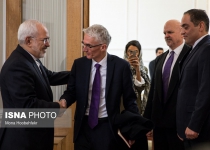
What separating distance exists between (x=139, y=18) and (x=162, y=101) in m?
5.26

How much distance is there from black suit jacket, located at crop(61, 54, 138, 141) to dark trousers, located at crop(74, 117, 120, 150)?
52 mm

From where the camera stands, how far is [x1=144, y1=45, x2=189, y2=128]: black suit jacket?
2.91 metres

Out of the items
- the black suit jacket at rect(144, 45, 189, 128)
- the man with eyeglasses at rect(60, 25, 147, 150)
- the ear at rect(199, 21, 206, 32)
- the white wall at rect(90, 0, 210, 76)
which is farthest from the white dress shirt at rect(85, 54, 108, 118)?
the white wall at rect(90, 0, 210, 76)

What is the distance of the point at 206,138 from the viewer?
8.01ft

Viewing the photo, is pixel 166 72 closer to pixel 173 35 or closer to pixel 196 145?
pixel 173 35

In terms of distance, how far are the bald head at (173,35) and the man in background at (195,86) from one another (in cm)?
34

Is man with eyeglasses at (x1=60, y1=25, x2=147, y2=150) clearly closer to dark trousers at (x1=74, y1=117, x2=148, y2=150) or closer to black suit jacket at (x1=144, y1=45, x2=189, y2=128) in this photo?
dark trousers at (x1=74, y1=117, x2=148, y2=150)

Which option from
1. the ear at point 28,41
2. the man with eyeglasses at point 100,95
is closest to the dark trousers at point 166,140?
the man with eyeglasses at point 100,95

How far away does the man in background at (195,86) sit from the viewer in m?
2.38

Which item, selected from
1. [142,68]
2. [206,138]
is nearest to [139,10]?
[142,68]

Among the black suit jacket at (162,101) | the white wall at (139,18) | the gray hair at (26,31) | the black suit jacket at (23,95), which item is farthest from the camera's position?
the white wall at (139,18)

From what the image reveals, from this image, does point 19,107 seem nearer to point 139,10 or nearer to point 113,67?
point 113,67

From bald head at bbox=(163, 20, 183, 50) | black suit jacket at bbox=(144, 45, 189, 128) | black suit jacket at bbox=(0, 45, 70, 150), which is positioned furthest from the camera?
bald head at bbox=(163, 20, 183, 50)

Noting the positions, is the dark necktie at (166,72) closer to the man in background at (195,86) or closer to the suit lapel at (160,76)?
the suit lapel at (160,76)
